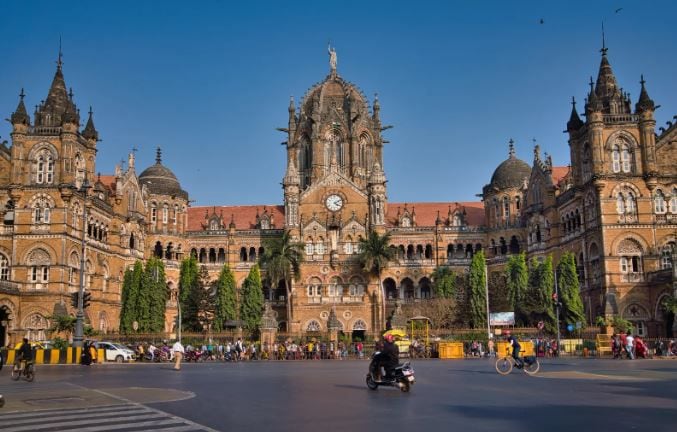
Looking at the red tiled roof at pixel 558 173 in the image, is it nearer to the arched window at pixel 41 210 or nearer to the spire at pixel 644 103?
the spire at pixel 644 103

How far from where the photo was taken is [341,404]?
58.8ft

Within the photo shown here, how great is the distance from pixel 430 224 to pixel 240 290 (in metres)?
24.3

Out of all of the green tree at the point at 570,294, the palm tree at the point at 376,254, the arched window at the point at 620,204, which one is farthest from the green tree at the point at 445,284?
the arched window at the point at 620,204

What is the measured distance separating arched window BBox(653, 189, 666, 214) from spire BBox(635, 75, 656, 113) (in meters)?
7.12

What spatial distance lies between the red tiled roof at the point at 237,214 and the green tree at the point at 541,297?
108ft

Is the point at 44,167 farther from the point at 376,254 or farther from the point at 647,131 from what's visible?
the point at 647,131

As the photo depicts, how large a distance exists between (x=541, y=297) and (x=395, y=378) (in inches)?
1815

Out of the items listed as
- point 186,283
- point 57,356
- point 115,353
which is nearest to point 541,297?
point 186,283

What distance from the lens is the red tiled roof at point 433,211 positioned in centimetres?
8756

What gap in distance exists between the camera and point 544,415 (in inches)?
613

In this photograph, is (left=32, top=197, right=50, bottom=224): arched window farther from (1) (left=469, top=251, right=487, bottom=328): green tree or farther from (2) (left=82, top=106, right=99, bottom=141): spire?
(1) (left=469, top=251, right=487, bottom=328): green tree

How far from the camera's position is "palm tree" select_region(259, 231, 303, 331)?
7188 centimetres

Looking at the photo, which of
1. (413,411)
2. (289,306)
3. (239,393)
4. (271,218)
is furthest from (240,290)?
(413,411)

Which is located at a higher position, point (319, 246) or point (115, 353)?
point (319, 246)
